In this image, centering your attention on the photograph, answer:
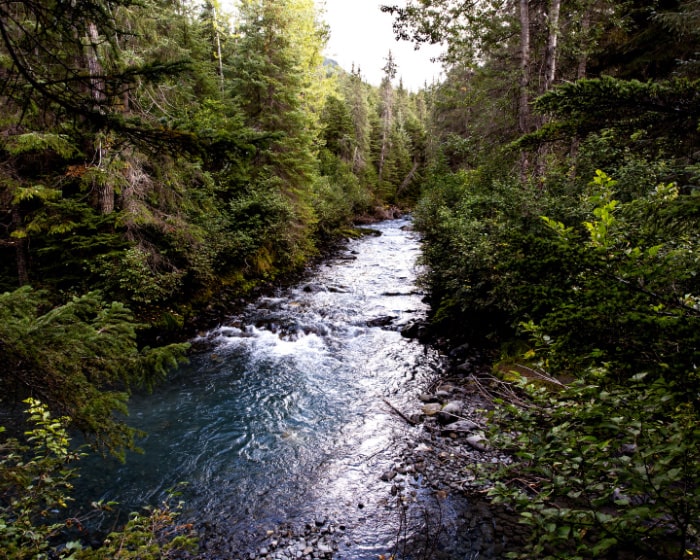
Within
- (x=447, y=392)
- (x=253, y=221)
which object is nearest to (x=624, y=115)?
(x=447, y=392)

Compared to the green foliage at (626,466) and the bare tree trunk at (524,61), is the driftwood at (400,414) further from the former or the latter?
the bare tree trunk at (524,61)

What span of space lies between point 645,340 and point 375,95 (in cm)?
6164

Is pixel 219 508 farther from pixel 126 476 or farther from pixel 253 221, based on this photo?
pixel 253 221

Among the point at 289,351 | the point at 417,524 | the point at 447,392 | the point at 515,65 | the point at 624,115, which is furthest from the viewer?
the point at 515,65

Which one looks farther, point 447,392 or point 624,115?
point 447,392

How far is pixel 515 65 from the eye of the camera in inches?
530

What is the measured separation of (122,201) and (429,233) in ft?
35.1

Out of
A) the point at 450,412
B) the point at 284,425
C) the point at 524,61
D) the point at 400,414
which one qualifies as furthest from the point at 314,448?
the point at 524,61

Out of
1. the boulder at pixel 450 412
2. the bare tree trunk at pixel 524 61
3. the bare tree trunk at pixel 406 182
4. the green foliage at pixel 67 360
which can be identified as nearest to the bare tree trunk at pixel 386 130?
the bare tree trunk at pixel 406 182

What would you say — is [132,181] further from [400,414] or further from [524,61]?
[524,61]

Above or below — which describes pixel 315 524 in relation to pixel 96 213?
below

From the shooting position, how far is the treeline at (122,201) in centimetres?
256

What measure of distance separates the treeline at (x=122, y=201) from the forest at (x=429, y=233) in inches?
1.7

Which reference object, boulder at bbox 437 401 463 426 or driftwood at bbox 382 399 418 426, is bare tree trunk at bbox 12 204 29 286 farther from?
boulder at bbox 437 401 463 426
